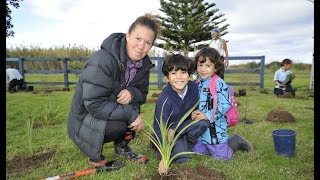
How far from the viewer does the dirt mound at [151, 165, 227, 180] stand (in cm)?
266

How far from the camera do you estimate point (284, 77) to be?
9414 millimetres

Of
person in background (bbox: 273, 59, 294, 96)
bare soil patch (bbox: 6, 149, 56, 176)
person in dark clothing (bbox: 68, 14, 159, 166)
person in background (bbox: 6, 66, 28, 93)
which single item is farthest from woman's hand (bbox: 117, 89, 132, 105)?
person in background (bbox: 6, 66, 28, 93)

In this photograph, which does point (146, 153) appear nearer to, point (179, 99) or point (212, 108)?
point (179, 99)

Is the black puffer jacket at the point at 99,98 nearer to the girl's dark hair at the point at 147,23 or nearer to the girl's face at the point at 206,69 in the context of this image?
the girl's dark hair at the point at 147,23

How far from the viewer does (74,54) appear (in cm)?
1948

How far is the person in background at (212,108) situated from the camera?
348cm

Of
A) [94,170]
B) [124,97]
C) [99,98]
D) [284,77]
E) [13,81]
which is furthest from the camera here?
[13,81]

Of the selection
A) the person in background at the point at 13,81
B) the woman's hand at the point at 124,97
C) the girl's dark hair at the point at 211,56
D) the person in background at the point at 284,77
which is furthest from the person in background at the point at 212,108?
the person in background at the point at 13,81

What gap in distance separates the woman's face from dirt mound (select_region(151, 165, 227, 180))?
117 cm

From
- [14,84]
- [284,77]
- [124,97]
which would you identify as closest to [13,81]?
[14,84]

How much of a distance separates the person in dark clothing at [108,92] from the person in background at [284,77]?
23.3 ft

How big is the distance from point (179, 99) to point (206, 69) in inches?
18.4

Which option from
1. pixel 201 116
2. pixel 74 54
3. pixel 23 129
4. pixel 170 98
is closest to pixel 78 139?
pixel 170 98

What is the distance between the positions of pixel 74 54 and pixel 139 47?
1723cm
